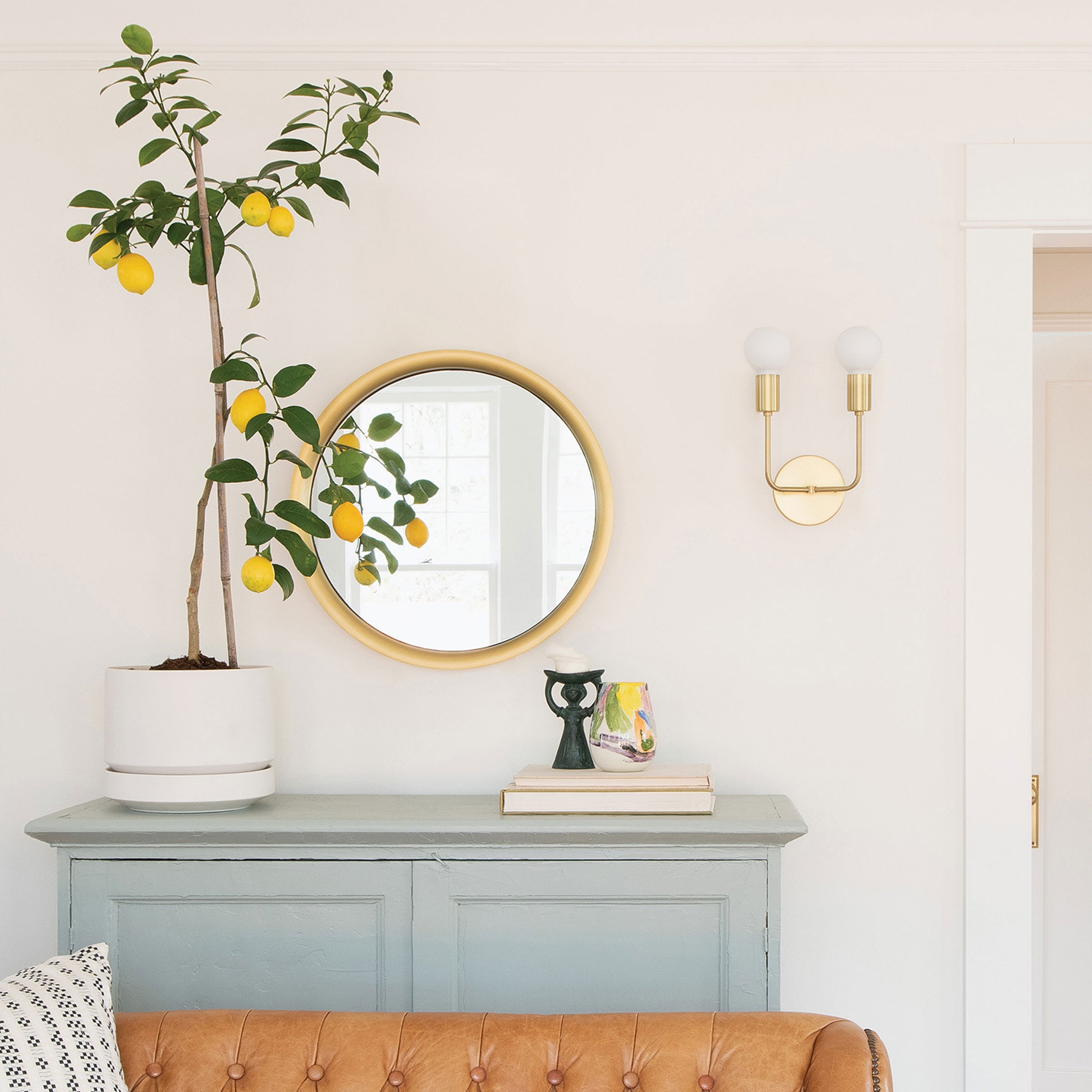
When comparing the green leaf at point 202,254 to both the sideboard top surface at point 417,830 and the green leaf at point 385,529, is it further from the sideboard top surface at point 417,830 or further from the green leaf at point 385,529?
the sideboard top surface at point 417,830

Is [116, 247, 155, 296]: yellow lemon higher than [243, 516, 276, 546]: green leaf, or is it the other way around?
[116, 247, 155, 296]: yellow lemon

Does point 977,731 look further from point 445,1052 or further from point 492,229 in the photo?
point 492,229

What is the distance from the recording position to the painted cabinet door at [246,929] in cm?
169

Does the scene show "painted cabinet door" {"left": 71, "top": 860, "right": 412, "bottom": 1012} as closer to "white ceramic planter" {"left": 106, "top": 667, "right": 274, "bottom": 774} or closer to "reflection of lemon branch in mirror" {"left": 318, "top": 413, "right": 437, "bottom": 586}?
"white ceramic planter" {"left": 106, "top": 667, "right": 274, "bottom": 774}

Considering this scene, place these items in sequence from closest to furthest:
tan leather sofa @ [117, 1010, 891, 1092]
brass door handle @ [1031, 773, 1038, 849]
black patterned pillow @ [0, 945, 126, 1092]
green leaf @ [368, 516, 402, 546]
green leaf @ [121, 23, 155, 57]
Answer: black patterned pillow @ [0, 945, 126, 1092]
tan leather sofa @ [117, 1010, 891, 1092]
green leaf @ [121, 23, 155, 57]
green leaf @ [368, 516, 402, 546]
brass door handle @ [1031, 773, 1038, 849]

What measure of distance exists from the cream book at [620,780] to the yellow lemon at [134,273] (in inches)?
39.8

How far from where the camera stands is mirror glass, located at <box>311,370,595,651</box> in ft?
6.51

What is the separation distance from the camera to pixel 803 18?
79.0 inches

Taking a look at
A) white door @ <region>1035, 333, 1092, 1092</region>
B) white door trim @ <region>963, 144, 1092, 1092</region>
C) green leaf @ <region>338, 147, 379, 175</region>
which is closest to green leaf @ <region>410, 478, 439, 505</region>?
green leaf @ <region>338, 147, 379, 175</region>

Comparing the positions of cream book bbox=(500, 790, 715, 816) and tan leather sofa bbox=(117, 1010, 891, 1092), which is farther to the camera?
cream book bbox=(500, 790, 715, 816)

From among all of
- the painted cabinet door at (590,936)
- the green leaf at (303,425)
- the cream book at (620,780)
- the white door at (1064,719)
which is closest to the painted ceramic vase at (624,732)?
the cream book at (620,780)

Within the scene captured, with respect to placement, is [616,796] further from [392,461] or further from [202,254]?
[202,254]

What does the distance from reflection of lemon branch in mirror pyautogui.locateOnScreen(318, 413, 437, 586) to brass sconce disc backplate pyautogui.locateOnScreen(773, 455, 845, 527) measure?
2.16 ft

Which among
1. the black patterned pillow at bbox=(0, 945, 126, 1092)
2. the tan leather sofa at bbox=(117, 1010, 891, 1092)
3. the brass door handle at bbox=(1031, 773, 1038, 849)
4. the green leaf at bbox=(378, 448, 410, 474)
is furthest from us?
the brass door handle at bbox=(1031, 773, 1038, 849)
